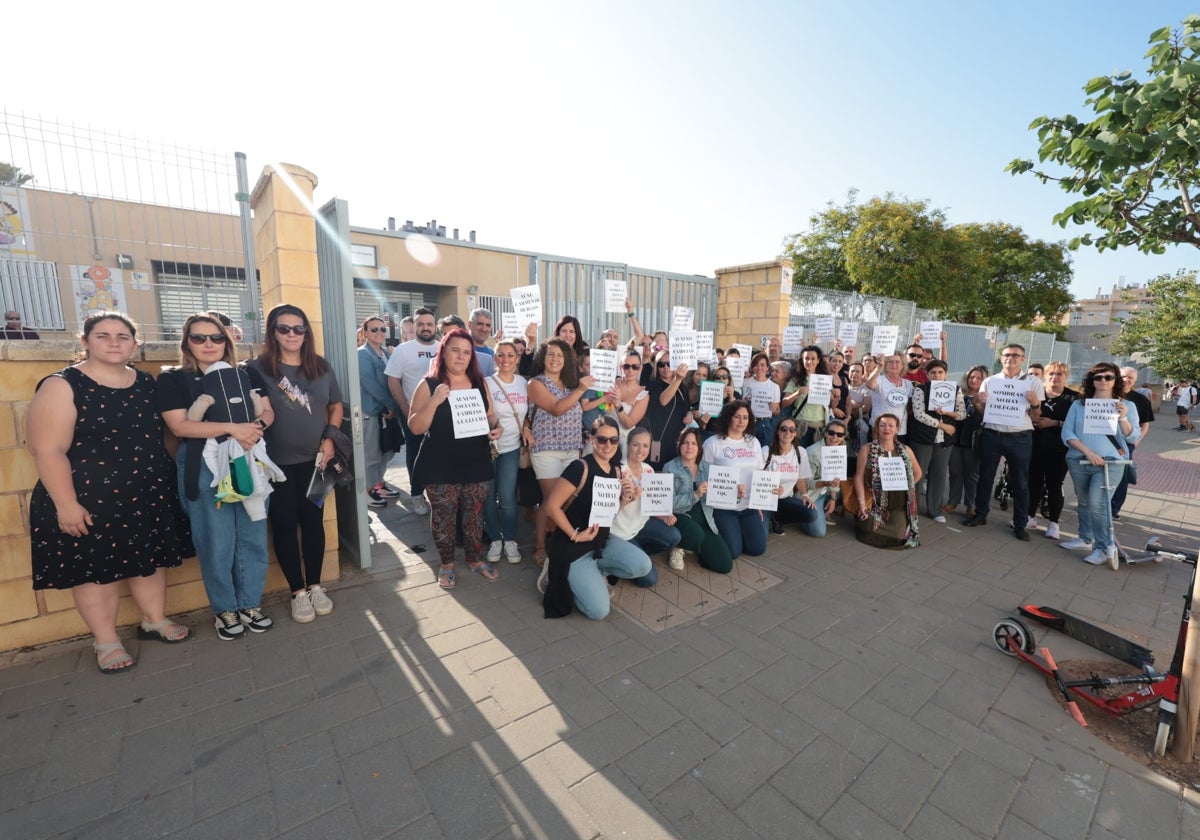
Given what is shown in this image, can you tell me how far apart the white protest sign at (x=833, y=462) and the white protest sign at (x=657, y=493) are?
7.10ft

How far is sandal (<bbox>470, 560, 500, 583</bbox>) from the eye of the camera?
4.43 metres

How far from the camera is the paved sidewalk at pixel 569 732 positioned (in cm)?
223

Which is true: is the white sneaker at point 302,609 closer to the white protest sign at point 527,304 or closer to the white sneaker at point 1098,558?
the white protest sign at point 527,304

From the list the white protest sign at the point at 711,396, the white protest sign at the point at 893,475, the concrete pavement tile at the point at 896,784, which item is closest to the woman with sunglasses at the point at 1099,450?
the white protest sign at the point at 893,475

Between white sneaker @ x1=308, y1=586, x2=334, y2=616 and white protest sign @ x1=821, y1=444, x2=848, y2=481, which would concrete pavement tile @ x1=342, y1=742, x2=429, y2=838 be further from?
white protest sign @ x1=821, y1=444, x2=848, y2=481

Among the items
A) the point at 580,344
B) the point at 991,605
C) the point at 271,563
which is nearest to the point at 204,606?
the point at 271,563

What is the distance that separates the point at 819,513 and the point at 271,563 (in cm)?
510

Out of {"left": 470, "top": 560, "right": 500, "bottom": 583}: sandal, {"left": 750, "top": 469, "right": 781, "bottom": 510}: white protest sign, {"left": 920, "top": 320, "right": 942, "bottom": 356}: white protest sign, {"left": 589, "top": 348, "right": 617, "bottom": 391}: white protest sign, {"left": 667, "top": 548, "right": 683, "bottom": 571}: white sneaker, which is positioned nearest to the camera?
{"left": 470, "top": 560, "right": 500, "bottom": 583}: sandal

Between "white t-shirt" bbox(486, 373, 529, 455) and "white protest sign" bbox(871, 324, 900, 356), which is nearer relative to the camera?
"white t-shirt" bbox(486, 373, 529, 455)

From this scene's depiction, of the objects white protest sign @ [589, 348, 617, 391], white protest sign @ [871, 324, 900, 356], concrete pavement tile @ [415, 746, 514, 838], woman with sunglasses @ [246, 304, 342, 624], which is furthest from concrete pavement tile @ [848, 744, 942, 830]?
white protest sign @ [871, 324, 900, 356]

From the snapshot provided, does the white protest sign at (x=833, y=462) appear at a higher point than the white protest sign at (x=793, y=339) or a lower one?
lower

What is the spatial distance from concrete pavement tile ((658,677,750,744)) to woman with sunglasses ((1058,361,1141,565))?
470 cm

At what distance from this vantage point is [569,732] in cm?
271

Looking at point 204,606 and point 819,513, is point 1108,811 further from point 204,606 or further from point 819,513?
point 204,606
